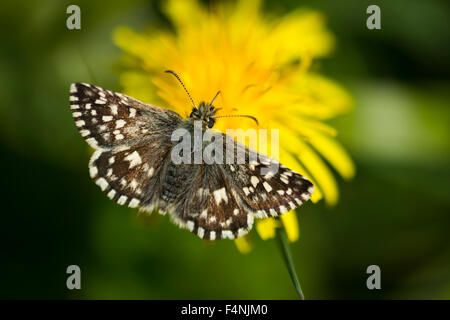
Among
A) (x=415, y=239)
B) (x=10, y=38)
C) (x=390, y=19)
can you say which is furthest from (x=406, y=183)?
(x=10, y=38)

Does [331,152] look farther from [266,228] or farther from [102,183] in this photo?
[102,183]

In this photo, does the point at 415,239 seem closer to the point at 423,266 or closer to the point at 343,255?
the point at 423,266

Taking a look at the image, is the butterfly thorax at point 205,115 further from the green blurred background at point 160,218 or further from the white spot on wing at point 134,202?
the green blurred background at point 160,218

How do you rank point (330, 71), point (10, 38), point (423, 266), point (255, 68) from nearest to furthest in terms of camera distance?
point (255, 68), point (10, 38), point (423, 266), point (330, 71)

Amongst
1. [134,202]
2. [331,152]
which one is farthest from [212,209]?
[331,152]

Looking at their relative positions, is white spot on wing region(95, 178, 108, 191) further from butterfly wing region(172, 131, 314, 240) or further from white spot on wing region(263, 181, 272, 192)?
white spot on wing region(263, 181, 272, 192)

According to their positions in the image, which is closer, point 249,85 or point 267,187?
point 267,187
